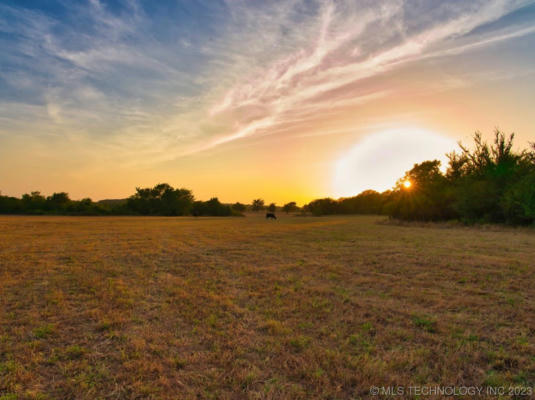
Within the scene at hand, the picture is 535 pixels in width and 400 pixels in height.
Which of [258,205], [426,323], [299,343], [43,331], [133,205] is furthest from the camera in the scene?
[258,205]

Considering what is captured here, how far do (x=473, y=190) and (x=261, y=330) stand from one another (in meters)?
33.1

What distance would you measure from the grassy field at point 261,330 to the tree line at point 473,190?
2134 cm

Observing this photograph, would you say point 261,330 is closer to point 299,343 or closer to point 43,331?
point 299,343

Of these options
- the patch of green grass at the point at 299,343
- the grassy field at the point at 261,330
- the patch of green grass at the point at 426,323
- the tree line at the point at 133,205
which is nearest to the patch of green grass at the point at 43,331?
the grassy field at the point at 261,330

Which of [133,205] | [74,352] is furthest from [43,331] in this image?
[133,205]

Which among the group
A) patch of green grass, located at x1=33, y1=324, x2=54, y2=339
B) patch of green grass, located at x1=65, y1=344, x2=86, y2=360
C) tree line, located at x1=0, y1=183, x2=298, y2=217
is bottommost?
patch of green grass, located at x1=65, y1=344, x2=86, y2=360

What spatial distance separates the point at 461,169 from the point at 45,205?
307ft

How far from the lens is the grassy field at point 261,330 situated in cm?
349

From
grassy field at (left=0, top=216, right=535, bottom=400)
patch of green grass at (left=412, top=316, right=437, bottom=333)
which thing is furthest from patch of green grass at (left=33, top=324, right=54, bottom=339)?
patch of green grass at (left=412, top=316, right=437, bottom=333)

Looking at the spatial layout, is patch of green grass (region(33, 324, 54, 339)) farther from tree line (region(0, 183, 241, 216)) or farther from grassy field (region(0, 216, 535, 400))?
tree line (region(0, 183, 241, 216))

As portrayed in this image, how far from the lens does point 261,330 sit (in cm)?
498

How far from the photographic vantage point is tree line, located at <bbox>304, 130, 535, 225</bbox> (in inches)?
1016

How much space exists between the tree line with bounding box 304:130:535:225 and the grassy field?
70.0ft

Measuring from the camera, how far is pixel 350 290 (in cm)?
732
